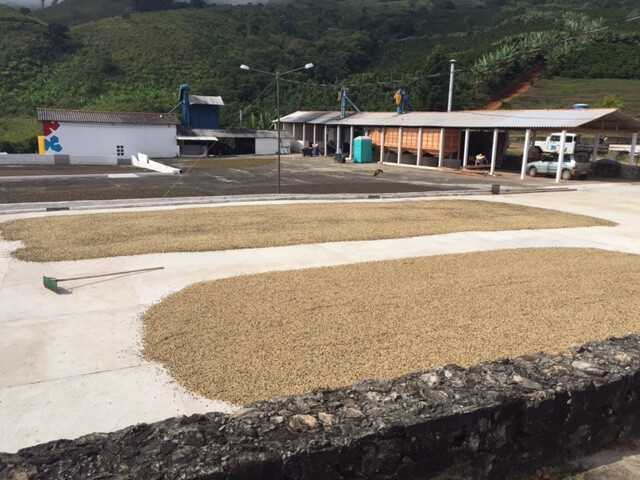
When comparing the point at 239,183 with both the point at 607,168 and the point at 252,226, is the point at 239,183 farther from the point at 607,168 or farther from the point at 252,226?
the point at 607,168

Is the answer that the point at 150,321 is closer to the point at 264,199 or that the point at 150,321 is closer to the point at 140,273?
the point at 140,273

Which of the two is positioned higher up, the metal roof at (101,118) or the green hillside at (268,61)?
the green hillside at (268,61)

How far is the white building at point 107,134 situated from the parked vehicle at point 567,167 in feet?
99.8

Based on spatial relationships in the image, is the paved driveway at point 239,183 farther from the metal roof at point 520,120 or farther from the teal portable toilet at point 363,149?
the teal portable toilet at point 363,149

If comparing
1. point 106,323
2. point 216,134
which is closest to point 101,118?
point 216,134

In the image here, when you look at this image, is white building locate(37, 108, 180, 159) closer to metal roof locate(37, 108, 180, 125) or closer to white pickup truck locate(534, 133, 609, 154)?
metal roof locate(37, 108, 180, 125)

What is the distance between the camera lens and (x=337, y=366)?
20.6 ft

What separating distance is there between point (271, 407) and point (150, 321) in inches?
178

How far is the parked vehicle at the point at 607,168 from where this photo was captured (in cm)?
3334

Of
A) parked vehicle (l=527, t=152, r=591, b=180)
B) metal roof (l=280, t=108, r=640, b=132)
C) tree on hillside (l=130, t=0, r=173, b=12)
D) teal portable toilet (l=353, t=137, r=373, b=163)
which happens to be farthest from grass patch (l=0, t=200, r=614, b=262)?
tree on hillside (l=130, t=0, r=173, b=12)

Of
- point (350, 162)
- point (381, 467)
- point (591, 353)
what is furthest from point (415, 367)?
point (350, 162)

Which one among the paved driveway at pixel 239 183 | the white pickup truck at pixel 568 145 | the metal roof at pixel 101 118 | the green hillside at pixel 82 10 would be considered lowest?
the paved driveway at pixel 239 183

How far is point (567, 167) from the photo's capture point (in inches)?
1211

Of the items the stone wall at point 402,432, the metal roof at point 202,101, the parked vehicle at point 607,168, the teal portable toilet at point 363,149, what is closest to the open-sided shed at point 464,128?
the teal portable toilet at point 363,149
